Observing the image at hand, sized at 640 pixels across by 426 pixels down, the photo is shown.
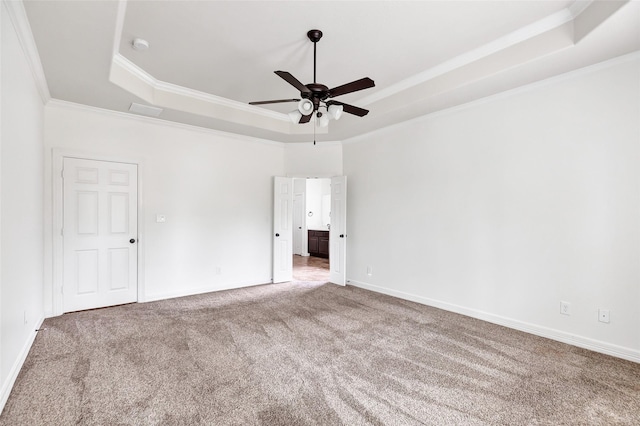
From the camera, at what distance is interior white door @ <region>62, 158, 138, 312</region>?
409 cm

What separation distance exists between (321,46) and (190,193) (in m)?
3.10

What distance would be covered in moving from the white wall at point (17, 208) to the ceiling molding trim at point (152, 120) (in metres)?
0.65

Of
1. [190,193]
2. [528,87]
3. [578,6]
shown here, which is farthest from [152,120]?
[578,6]

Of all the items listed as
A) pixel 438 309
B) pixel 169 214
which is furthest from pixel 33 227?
pixel 438 309

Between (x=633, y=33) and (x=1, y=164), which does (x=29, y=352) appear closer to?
(x=1, y=164)

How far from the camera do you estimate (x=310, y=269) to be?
747cm

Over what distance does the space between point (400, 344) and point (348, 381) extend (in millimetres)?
925

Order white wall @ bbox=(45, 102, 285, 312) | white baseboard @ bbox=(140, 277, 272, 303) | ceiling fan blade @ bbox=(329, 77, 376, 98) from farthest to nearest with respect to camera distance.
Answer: white baseboard @ bbox=(140, 277, 272, 303)
white wall @ bbox=(45, 102, 285, 312)
ceiling fan blade @ bbox=(329, 77, 376, 98)

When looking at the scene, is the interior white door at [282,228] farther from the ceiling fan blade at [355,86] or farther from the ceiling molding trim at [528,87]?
the ceiling fan blade at [355,86]

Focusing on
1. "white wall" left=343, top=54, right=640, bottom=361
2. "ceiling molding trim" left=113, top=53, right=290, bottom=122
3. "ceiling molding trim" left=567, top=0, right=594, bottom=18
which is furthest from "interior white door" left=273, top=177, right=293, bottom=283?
"ceiling molding trim" left=567, top=0, right=594, bottom=18

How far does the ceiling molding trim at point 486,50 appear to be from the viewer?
9.20ft

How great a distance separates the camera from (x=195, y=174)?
16.9ft

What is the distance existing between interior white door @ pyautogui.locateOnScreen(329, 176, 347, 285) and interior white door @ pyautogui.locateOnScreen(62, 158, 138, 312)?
10.6 ft

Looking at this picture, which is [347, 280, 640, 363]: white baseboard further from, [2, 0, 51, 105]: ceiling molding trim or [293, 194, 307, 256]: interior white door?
[293, 194, 307, 256]: interior white door
